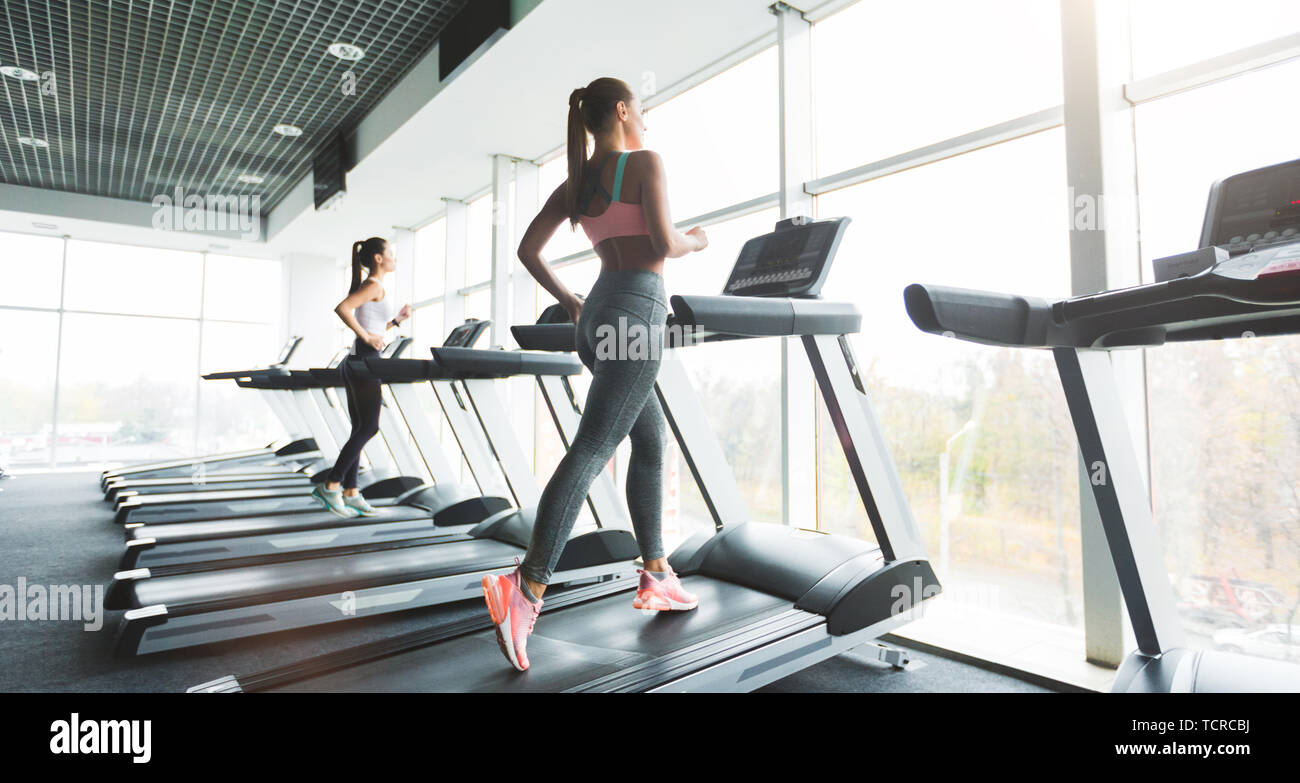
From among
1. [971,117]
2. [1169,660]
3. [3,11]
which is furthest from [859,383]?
[3,11]

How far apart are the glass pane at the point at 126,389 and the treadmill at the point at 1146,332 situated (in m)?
10.8

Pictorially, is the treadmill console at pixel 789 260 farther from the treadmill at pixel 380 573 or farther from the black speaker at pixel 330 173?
the black speaker at pixel 330 173

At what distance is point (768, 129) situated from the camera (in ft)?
12.9

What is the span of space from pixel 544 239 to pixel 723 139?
2.74 meters

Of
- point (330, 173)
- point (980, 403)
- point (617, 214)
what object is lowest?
point (980, 403)

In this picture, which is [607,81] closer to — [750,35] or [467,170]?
[750,35]

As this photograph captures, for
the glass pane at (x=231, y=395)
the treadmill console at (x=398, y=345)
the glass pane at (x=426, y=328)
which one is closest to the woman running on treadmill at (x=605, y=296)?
the treadmill console at (x=398, y=345)

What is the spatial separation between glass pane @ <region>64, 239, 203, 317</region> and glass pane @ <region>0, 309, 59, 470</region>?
46 centimetres

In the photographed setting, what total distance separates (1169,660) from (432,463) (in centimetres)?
421

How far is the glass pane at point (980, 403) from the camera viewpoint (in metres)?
2.71

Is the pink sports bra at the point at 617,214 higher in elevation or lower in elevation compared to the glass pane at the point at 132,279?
lower

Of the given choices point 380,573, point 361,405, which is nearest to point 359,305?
point 361,405

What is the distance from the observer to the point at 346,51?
498 cm

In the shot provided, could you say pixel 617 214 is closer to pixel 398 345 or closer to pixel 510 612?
pixel 510 612
